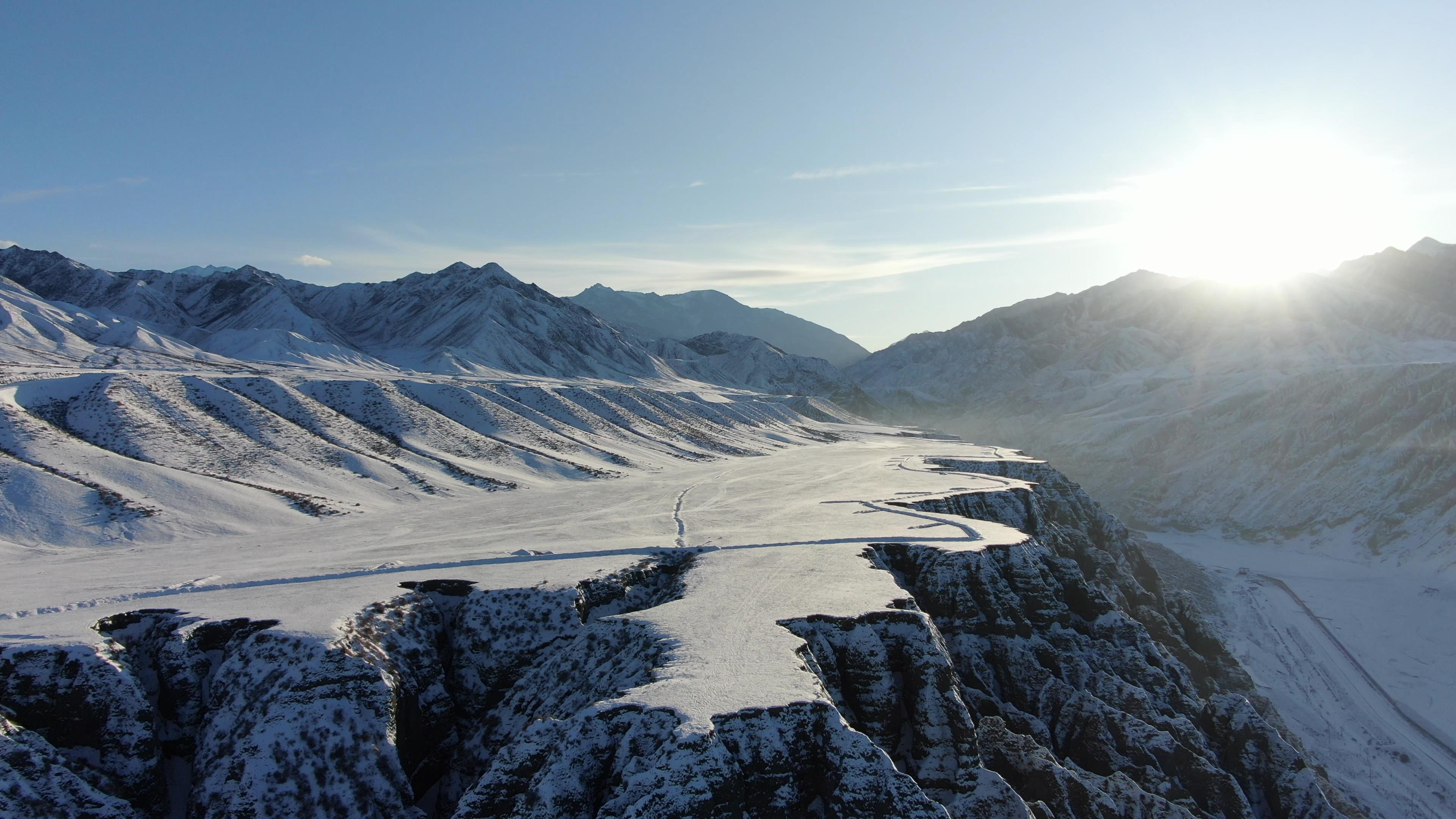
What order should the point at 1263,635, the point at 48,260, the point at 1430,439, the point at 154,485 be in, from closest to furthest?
the point at 154,485 → the point at 1263,635 → the point at 1430,439 → the point at 48,260

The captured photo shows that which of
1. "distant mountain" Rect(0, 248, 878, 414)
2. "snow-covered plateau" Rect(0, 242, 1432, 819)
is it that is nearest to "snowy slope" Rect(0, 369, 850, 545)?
"snow-covered plateau" Rect(0, 242, 1432, 819)

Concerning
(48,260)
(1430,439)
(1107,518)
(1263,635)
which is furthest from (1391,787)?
(48,260)

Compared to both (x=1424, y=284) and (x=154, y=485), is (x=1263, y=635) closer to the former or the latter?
(x=154, y=485)

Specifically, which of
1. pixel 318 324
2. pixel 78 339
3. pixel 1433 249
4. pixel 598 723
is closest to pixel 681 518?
pixel 598 723

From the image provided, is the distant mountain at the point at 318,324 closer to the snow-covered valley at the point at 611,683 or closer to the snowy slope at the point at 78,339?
the snowy slope at the point at 78,339

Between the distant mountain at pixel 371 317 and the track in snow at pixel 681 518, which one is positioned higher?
the distant mountain at pixel 371 317

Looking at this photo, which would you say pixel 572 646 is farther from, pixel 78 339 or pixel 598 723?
pixel 78 339

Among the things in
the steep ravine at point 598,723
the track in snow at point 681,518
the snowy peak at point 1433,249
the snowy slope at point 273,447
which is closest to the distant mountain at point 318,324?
the snowy slope at point 273,447
